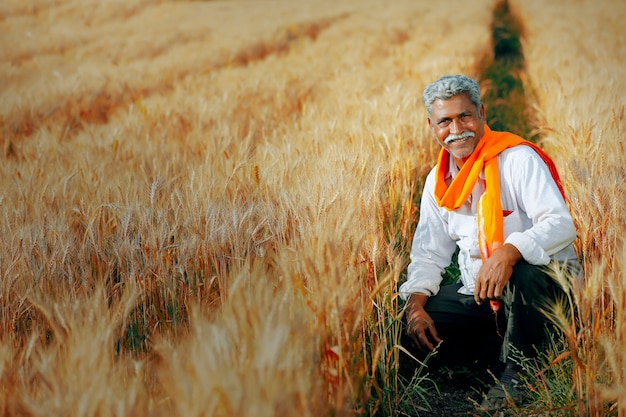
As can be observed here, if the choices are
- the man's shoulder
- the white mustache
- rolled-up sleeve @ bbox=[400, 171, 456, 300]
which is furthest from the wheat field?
the white mustache

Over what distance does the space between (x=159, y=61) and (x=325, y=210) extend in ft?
28.0

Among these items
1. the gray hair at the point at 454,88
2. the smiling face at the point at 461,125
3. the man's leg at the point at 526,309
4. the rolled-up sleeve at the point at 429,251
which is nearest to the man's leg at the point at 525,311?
the man's leg at the point at 526,309

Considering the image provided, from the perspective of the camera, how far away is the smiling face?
2367 mm

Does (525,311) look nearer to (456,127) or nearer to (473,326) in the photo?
(473,326)

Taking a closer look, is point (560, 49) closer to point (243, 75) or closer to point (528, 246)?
point (243, 75)

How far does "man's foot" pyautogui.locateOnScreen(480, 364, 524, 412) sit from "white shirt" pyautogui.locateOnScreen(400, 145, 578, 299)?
39 centimetres

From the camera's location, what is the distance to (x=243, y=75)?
780 centimetres

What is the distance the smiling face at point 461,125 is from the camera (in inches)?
93.2

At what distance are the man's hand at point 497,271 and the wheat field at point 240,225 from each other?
0.96 ft

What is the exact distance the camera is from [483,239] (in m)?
2.16

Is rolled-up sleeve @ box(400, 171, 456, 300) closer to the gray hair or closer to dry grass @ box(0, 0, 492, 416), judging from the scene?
dry grass @ box(0, 0, 492, 416)

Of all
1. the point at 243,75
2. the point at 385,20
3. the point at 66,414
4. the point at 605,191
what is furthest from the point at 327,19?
the point at 66,414

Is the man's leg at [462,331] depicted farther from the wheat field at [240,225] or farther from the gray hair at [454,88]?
the gray hair at [454,88]

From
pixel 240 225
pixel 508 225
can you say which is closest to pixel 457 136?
pixel 508 225
